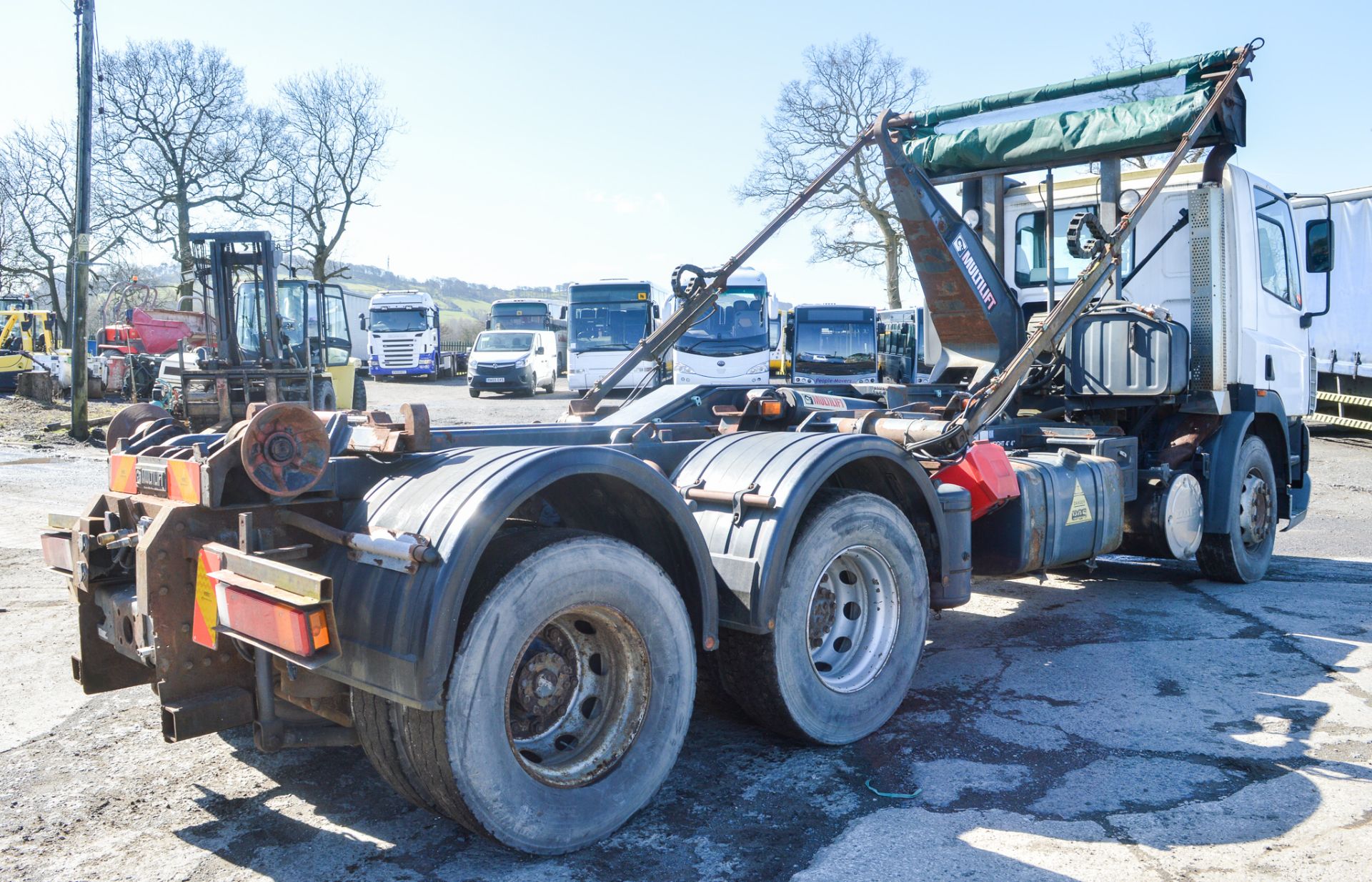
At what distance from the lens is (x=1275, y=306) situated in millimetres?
7543

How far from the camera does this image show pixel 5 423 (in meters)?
18.8

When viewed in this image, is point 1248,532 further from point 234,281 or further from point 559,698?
point 234,281

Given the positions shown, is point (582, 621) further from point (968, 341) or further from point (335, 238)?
point (335, 238)

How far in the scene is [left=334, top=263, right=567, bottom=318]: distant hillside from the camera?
335 feet

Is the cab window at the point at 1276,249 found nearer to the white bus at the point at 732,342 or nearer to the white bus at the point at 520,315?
the white bus at the point at 732,342

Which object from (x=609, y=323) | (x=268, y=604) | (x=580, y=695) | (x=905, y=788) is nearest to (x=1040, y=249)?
(x=905, y=788)

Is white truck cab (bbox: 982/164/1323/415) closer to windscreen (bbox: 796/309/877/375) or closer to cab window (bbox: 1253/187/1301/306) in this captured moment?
cab window (bbox: 1253/187/1301/306)

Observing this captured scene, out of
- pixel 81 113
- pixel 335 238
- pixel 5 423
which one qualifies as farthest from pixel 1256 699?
pixel 335 238

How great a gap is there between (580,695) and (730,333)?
65.5 ft

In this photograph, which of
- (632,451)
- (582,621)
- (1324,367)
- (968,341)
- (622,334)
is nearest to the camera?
(582,621)

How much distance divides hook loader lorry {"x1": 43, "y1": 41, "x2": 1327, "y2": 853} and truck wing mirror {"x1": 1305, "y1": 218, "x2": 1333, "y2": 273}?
1439 millimetres

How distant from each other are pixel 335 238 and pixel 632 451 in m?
42.4

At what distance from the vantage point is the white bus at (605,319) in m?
25.1

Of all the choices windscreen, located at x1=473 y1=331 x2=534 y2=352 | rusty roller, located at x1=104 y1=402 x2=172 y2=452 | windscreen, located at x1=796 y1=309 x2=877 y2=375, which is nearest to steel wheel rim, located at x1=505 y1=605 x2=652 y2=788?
rusty roller, located at x1=104 y1=402 x2=172 y2=452
